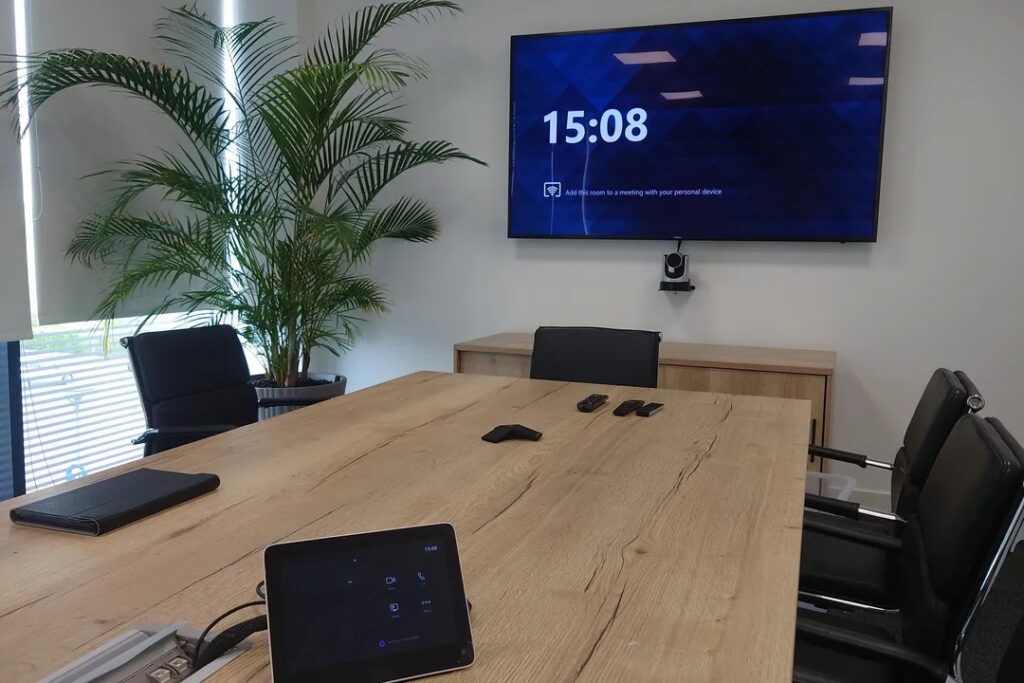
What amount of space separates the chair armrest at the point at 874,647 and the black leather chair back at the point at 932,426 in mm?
758

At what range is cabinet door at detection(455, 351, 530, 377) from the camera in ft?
12.4

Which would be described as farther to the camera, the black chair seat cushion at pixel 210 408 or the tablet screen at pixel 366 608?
the black chair seat cushion at pixel 210 408

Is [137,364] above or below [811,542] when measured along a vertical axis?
above

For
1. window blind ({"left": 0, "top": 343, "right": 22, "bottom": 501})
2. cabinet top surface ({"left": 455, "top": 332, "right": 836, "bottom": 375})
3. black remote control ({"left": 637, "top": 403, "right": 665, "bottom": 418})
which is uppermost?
black remote control ({"left": 637, "top": 403, "right": 665, "bottom": 418})

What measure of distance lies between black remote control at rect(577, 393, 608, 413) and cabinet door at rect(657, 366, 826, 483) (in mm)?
1038

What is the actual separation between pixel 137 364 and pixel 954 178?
3.34 meters

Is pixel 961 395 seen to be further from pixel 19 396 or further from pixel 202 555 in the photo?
pixel 19 396

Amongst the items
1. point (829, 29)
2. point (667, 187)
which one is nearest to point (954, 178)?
point (829, 29)

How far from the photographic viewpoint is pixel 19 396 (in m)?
3.35

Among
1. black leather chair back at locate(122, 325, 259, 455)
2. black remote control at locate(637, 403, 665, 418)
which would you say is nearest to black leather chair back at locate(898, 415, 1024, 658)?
black remote control at locate(637, 403, 665, 418)

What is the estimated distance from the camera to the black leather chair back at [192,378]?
2.74 metres

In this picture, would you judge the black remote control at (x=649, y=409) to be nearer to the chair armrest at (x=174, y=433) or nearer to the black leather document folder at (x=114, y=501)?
the black leather document folder at (x=114, y=501)

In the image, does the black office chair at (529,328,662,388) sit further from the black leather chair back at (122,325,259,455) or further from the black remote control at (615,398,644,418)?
the black leather chair back at (122,325,259,455)

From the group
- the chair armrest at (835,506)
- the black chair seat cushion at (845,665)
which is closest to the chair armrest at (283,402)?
the chair armrest at (835,506)
